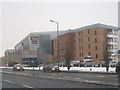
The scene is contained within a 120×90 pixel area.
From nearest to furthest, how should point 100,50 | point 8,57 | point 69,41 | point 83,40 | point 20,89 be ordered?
1. point 20,89
2. point 100,50
3. point 83,40
4. point 69,41
5. point 8,57

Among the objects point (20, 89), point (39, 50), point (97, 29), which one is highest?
point (97, 29)

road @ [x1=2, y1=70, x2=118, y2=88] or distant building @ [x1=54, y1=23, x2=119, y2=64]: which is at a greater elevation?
distant building @ [x1=54, y1=23, x2=119, y2=64]

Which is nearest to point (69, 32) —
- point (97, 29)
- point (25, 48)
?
point (97, 29)

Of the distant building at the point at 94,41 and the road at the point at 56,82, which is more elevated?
the distant building at the point at 94,41

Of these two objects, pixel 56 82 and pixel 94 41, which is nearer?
pixel 56 82

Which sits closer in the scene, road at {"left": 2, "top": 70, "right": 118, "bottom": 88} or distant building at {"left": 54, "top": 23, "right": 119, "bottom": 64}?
road at {"left": 2, "top": 70, "right": 118, "bottom": 88}

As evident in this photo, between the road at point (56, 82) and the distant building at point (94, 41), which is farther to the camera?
the distant building at point (94, 41)

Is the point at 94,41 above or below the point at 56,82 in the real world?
above

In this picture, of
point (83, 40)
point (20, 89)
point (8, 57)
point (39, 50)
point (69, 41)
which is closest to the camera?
point (20, 89)

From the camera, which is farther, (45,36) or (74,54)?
(45,36)

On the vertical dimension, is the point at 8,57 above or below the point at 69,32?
below

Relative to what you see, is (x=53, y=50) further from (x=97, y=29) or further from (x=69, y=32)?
(x=97, y=29)

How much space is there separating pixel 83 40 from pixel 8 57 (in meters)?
48.0

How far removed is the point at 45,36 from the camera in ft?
486
